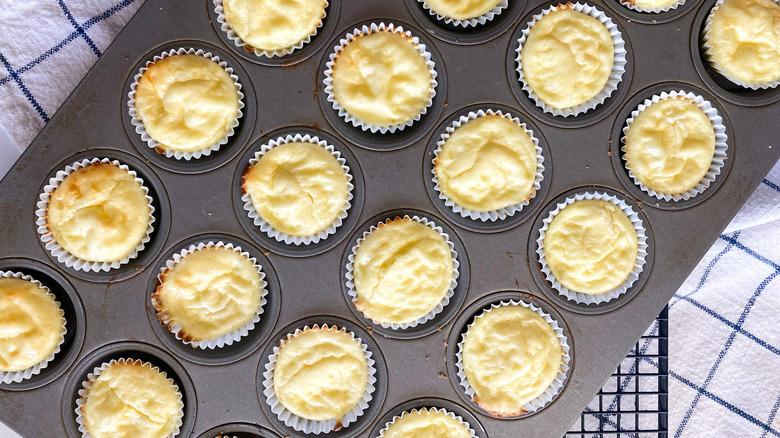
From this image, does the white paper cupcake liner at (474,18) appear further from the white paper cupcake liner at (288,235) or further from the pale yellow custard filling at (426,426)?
the pale yellow custard filling at (426,426)

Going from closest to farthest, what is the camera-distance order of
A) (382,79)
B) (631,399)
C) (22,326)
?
(22,326) < (382,79) < (631,399)

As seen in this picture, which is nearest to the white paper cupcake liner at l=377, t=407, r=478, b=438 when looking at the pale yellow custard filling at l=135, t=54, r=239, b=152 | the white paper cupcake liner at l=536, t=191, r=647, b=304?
the white paper cupcake liner at l=536, t=191, r=647, b=304

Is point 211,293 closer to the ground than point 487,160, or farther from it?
closer to the ground

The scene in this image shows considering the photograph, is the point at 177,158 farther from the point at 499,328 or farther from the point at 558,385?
the point at 558,385

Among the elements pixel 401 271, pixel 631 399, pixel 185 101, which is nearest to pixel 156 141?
pixel 185 101

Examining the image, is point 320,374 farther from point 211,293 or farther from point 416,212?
point 416,212

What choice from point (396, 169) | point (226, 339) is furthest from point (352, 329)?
point (396, 169)

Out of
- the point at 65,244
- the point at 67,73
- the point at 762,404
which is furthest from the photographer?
the point at 762,404
